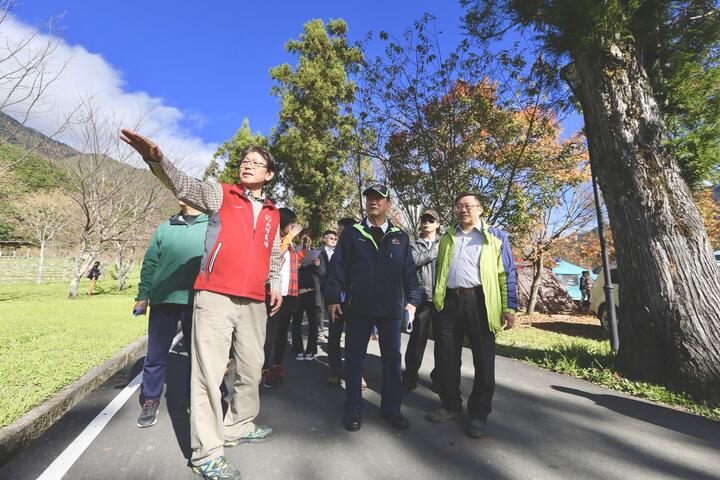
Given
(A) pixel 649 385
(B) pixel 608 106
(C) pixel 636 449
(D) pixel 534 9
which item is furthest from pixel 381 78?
(C) pixel 636 449

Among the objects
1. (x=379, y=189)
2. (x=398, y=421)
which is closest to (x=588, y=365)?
(x=398, y=421)

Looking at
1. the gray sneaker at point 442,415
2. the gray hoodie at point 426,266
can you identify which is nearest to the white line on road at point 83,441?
the gray sneaker at point 442,415

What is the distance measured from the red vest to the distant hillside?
24.4ft

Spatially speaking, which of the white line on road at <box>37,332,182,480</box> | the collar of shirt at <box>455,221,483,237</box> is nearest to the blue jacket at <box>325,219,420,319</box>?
the collar of shirt at <box>455,221,483,237</box>

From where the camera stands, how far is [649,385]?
168 inches

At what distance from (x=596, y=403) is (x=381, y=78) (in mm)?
8672

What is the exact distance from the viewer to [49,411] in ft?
10.2

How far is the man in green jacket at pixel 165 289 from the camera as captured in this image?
10.5 ft

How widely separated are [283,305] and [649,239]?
4.36 meters

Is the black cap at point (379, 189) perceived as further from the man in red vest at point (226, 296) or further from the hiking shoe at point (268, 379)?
the hiking shoe at point (268, 379)

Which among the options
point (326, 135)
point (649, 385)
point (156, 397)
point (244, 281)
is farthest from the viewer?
point (326, 135)

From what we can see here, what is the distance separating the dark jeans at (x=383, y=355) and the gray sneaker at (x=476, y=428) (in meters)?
0.59

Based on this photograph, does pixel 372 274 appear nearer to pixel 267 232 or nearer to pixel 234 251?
pixel 267 232

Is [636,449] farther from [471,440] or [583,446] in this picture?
[471,440]
